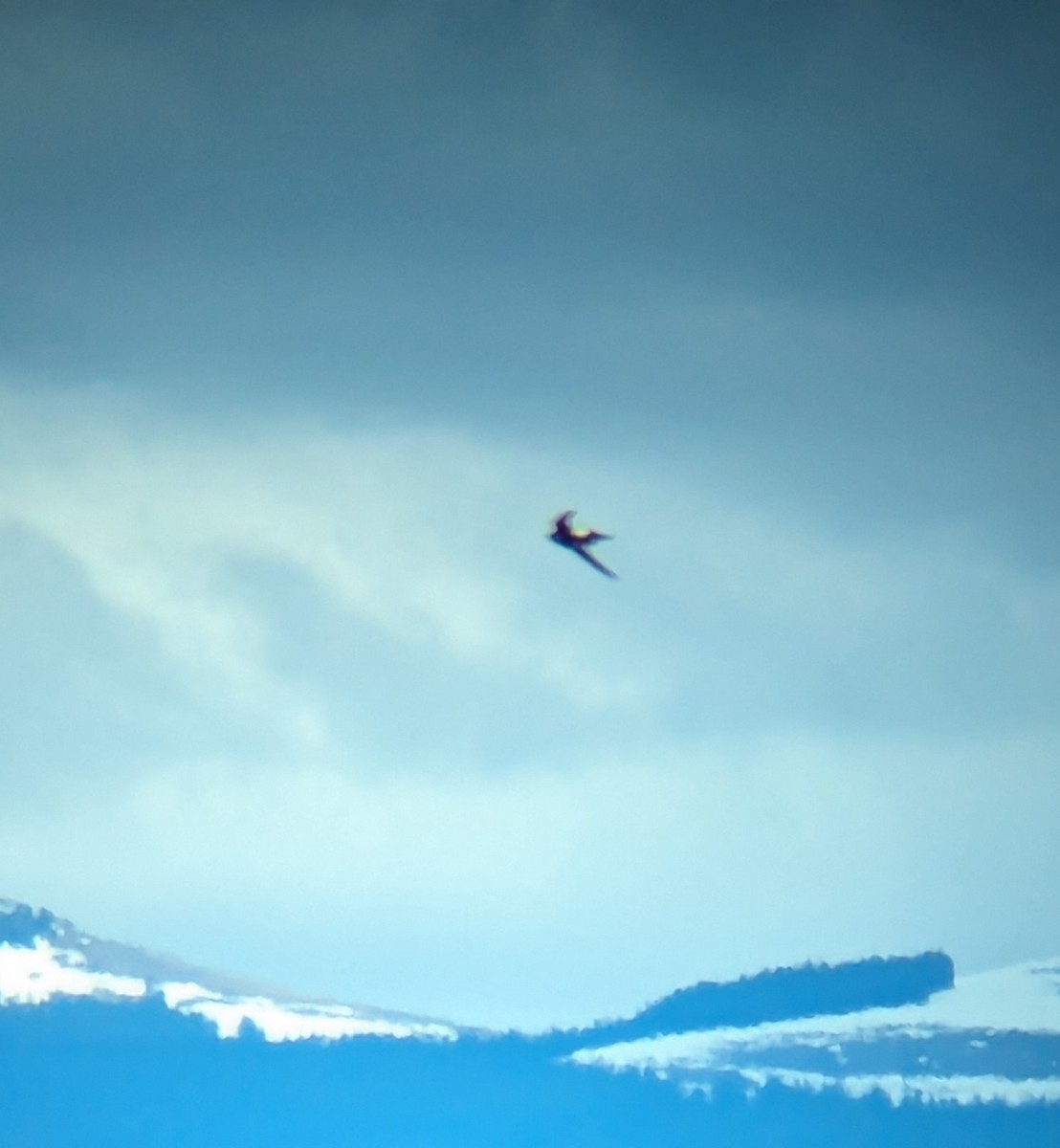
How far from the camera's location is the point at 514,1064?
9867 millimetres

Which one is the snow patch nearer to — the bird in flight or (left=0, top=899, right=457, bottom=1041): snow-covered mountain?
(left=0, top=899, right=457, bottom=1041): snow-covered mountain

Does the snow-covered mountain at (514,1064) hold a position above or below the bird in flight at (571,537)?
below

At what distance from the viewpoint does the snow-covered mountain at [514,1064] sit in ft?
31.7

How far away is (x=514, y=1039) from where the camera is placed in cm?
986

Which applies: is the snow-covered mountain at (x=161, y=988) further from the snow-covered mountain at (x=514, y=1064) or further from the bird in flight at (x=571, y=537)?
the bird in flight at (x=571, y=537)

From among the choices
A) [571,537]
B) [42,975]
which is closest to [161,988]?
[42,975]

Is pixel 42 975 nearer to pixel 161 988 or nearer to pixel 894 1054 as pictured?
pixel 161 988

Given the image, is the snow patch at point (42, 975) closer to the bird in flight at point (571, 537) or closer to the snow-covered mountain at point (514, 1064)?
the snow-covered mountain at point (514, 1064)

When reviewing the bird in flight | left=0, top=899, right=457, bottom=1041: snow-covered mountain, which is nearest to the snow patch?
left=0, top=899, right=457, bottom=1041: snow-covered mountain

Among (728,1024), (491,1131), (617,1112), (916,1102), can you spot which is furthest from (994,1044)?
(491,1131)

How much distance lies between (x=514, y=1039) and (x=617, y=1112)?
63 cm

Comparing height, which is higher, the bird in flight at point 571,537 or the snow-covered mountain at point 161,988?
the bird in flight at point 571,537

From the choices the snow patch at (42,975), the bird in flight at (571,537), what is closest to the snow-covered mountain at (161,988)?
the snow patch at (42,975)

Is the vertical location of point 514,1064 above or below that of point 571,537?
below
